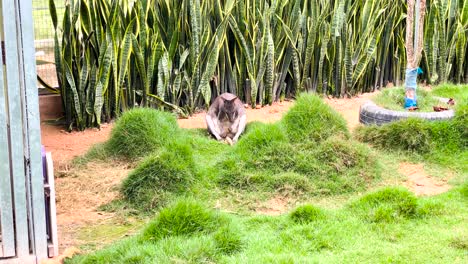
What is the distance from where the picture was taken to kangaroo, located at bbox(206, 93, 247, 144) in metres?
8.52

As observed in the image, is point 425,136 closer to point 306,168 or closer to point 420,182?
point 420,182

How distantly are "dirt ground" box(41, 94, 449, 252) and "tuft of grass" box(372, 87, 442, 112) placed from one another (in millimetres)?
556

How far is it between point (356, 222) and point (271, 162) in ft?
4.82

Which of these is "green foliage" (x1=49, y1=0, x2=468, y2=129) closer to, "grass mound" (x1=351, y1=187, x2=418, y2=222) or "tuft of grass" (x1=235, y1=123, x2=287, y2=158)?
"tuft of grass" (x1=235, y1=123, x2=287, y2=158)

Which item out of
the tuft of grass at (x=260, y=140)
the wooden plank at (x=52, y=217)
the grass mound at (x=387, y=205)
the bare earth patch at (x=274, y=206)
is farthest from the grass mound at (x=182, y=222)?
the tuft of grass at (x=260, y=140)

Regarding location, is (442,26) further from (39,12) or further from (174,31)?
(39,12)

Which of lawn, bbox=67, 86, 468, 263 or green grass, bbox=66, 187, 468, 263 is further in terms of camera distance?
lawn, bbox=67, 86, 468, 263

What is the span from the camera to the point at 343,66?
34.6 feet

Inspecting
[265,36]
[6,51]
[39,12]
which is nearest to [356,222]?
[6,51]

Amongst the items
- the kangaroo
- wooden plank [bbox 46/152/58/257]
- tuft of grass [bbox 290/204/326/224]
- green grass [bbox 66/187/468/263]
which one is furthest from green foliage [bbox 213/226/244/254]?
the kangaroo

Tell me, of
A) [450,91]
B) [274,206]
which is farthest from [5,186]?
[450,91]

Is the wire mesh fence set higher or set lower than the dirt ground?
higher

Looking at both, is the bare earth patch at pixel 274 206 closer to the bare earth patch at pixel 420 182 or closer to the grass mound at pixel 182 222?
the grass mound at pixel 182 222

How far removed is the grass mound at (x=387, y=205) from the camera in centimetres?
595
